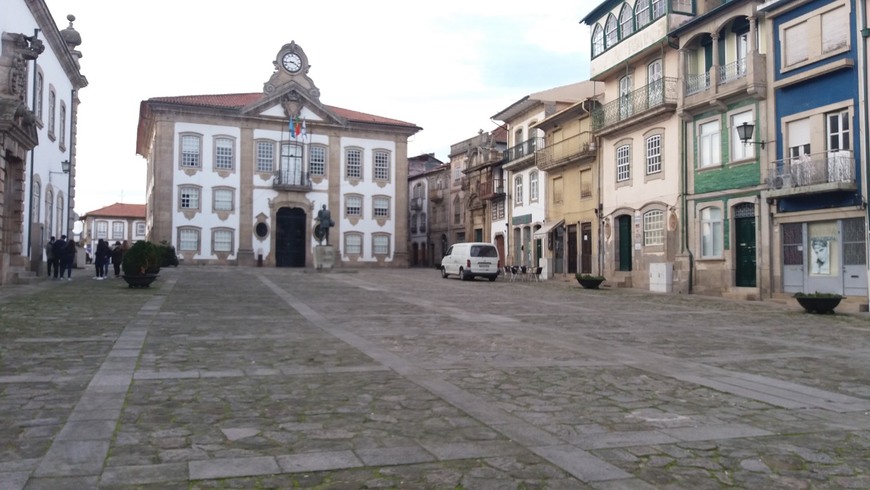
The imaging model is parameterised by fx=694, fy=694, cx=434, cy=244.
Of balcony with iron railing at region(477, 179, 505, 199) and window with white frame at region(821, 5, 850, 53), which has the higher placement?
window with white frame at region(821, 5, 850, 53)

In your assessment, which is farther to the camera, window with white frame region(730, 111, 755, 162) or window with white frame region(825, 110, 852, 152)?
window with white frame region(730, 111, 755, 162)

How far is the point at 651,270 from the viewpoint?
80.7 feet

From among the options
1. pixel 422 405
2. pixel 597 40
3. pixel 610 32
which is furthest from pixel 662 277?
pixel 422 405

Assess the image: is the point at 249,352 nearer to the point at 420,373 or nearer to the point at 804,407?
the point at 420,373

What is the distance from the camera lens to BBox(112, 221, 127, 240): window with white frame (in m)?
94.0

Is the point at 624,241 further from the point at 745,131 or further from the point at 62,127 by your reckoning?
the point at 62,127

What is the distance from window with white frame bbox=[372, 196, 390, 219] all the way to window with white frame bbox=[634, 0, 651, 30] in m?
28.9

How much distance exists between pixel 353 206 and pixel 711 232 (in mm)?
32187

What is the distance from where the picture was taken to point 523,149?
127 feet

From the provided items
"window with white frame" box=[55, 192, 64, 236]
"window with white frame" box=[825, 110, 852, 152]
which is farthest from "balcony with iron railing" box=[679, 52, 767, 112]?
"window with white frame" box=[55, 192, 64, 236]

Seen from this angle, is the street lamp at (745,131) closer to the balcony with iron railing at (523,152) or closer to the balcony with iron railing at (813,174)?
the balcony with iron railing at (813,174)

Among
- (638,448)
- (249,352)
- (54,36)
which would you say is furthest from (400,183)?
(638,448)

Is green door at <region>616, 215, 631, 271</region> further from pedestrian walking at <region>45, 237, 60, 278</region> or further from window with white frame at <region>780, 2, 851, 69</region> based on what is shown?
pedestrian walking at <region>45, 237, 60, 278</region>

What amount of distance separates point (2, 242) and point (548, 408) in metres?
19.4
